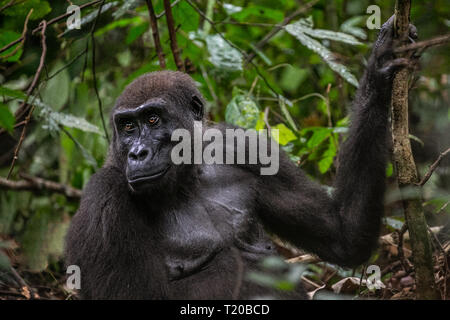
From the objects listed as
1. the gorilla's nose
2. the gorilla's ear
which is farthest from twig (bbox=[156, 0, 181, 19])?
the gorilla's nose

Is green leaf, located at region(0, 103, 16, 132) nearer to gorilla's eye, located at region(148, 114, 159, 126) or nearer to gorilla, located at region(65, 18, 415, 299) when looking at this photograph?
gorilla, located at region(65, 18, 415, 299)

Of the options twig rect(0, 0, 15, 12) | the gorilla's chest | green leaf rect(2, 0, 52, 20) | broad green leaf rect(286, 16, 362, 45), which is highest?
twig rect(0, 0, 15, 12)

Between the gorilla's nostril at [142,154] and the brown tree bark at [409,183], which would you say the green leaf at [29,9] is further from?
the brown tree bark at [409,183]

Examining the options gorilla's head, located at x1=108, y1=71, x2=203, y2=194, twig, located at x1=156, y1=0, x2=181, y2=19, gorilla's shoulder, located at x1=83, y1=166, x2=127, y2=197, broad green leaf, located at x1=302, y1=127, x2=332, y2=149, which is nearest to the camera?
gorilla's head, located at x1=108, y1=71, x2=203, y2=194

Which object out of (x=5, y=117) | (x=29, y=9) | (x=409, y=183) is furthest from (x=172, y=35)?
(x=409, y=183)

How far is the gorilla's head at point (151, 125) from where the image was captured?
137 inches

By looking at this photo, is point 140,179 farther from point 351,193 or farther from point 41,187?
point 41,187

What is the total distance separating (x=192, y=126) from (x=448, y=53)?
Answer: 235cm

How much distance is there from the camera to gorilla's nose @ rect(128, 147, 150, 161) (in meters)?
3.50

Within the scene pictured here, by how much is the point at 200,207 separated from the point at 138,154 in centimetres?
65

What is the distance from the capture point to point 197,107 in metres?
4.14

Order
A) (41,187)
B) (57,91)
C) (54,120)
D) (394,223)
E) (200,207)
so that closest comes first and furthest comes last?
(200,207) < (394,223) < (54,120) < (57,91) < (41,187)

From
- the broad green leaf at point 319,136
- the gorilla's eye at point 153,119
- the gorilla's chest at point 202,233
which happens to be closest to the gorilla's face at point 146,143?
the gorilla's eye at point 153,119

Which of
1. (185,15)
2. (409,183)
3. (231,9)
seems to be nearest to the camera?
(409,183)
